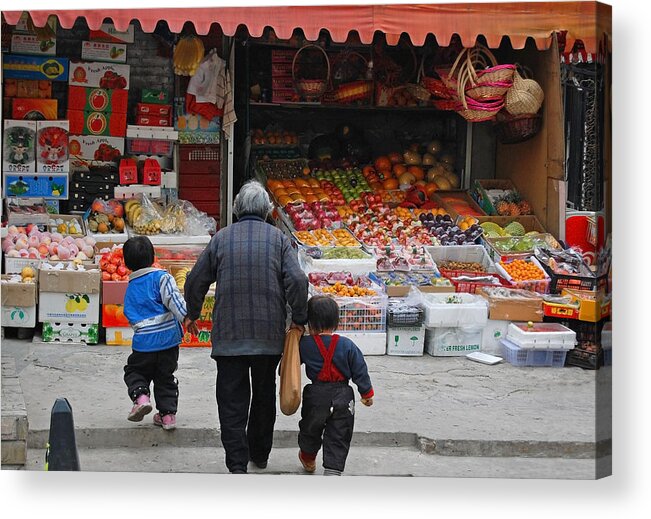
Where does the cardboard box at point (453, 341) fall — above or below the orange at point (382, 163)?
below

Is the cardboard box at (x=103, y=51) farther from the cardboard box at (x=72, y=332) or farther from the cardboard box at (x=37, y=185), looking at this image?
the cardboard box at (x=72, y=332)

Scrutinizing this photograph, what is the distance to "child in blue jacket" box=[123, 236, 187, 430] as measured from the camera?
6.41 m

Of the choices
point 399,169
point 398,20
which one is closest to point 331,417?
point 398,20

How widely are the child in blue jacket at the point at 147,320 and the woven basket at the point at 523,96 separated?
14.3 ft

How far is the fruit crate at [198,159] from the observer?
10328 mm

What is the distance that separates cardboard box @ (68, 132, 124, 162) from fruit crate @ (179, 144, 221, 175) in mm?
601

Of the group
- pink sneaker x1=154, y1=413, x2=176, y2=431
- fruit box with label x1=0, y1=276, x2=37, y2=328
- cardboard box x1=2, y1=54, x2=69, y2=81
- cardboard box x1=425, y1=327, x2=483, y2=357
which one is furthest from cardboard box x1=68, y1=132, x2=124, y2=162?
pink sneaker x1=154, y1=413, x2=176, y2=431

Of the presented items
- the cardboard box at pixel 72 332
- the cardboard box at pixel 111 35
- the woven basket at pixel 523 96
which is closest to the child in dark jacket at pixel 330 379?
the cardboard box at pixel 72 332

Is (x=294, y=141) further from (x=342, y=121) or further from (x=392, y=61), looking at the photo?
(x=392, y=61)

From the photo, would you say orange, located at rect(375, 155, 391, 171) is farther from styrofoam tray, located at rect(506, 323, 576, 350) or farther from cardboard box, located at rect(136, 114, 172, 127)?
styrofoam tray, located at rect(506, 323, 576, 350)

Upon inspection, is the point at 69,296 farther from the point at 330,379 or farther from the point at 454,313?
the point at 330,379

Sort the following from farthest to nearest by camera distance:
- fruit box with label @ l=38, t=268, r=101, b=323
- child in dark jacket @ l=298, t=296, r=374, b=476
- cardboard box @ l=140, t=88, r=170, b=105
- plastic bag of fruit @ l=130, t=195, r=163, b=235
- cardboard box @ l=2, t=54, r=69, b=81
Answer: cardboard box @ l=140, t=88, r=170, b=105 < cardboard box @ l=2, t=54, r=69, b=81 < plastic bag of fruit @ l=130, t=195, r=163, b=235 < fruit box with label @ l=38, t=268, r=101, b=323 < child in dark jacket @ l=298, t=296, r=374, b=476

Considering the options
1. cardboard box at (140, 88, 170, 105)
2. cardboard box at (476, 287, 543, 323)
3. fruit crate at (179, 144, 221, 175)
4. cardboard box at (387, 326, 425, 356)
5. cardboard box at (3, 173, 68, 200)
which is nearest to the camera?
cardboard box at (387, 326, 425, 356)

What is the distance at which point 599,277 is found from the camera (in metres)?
6.24
